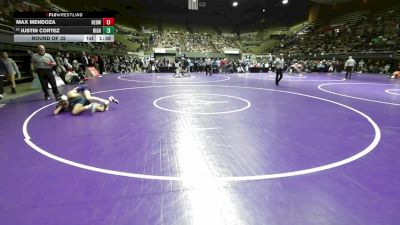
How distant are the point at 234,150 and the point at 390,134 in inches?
130

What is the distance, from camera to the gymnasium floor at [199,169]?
2828mm

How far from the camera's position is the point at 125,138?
5.26 m
